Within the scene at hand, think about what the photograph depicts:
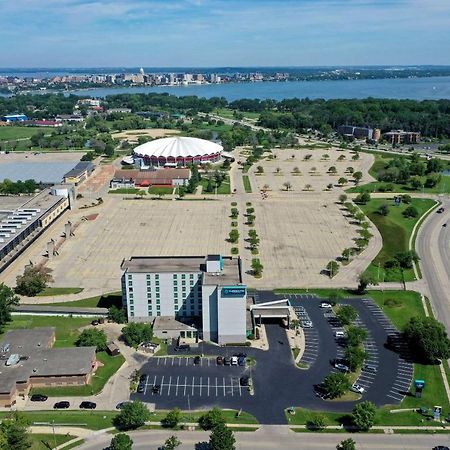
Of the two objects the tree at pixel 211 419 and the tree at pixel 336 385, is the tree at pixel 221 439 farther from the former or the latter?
the tree at pixel 336 385

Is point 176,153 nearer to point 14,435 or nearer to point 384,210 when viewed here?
point 384,210

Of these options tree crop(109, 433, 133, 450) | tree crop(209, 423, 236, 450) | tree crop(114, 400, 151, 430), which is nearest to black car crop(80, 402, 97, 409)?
tree crop(114, 400, 151, 430)

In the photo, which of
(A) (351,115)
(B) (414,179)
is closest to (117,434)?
(B) (414,179)

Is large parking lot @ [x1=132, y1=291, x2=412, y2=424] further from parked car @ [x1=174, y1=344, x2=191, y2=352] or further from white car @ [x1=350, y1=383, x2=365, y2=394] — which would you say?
parked car @ [x1=174, y1=344, x2=191, y2=352]

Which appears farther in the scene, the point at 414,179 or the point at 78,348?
the point at 414,179

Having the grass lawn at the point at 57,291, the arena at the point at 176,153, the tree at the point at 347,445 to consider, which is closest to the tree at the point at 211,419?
the tree at the point at 347,445

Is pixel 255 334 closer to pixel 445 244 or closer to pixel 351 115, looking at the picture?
pixel 445 244
